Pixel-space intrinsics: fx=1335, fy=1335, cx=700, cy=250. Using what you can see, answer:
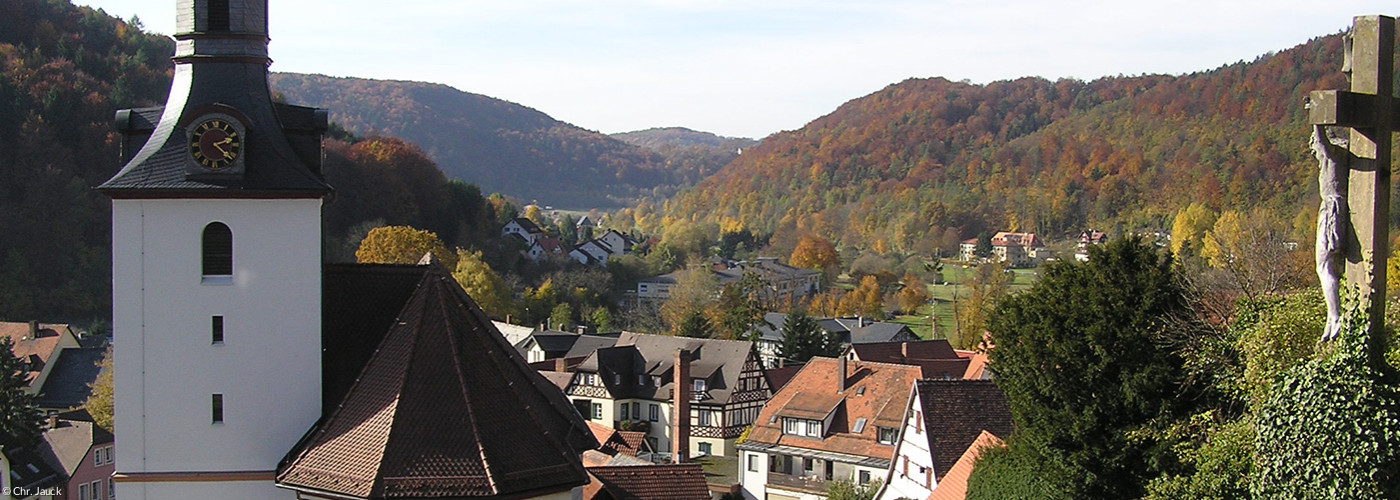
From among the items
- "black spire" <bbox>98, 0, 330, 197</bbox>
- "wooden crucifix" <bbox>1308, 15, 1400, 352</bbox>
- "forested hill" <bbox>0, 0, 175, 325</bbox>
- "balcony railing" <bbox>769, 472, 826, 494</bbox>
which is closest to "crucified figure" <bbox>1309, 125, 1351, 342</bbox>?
"wooden crucifix" <bbox>1308, 15, 1400, 352</bbox>

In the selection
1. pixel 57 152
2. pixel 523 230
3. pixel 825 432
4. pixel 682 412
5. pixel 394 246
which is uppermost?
pixel 57 152

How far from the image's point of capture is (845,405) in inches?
1720

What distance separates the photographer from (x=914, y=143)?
6270 inches

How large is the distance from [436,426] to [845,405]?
93.1 ft

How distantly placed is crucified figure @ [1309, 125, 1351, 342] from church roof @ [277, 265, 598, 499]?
10.2 metres

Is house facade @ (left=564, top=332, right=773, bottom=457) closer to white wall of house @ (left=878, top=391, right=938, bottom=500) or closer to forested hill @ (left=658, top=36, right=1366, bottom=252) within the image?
white wall of house @ (left=878, top=391, right=938, bottom=500)

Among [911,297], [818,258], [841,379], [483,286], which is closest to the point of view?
[841,379]

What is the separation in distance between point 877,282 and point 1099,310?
263 ft

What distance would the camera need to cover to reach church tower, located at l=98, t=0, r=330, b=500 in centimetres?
1725

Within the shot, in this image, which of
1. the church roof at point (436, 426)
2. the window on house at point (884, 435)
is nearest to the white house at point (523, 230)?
the window on house at point (884, 435)

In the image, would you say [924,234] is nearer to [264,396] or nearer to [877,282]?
[877,282]

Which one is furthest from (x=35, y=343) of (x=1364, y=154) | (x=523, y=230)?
(x=1364, y=154)

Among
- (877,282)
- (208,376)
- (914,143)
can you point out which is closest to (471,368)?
(208,376)

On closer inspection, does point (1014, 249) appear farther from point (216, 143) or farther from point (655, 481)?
point (216, 143)
